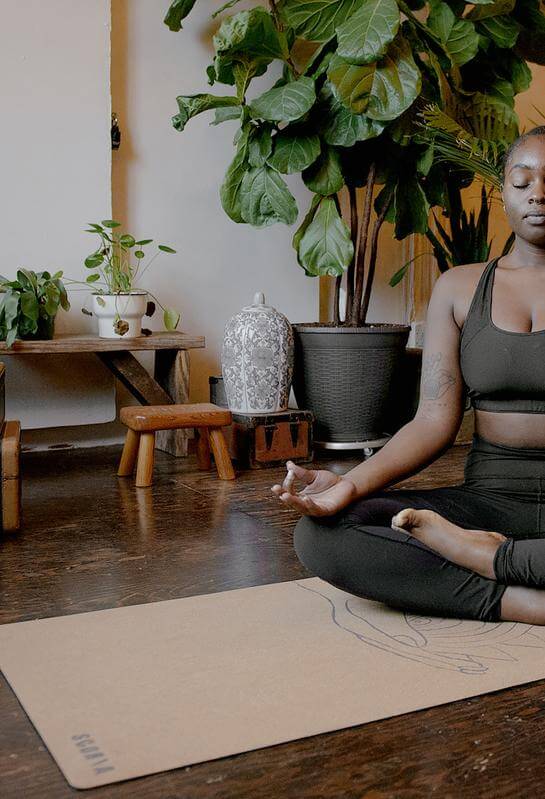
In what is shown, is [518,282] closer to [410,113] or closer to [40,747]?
[40,747]

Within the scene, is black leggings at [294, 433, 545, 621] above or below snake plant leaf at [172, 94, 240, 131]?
below

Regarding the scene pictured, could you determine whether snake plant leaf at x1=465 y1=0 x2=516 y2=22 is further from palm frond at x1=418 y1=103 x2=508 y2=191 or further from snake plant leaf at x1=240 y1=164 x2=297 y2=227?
snake plant leaf at x1=240 y1=164 x2=297 y2=227

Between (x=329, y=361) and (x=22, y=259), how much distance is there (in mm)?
1188

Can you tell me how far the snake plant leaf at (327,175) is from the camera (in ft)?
11.0

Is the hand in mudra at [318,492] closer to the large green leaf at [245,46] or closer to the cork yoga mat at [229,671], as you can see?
the cork yoga mat at [229,671]

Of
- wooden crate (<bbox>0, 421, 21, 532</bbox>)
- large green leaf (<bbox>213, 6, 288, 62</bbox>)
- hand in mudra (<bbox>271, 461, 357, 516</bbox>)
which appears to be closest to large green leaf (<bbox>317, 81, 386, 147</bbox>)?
large green leaf (<bbox>213, 6, 288, 62</bbox>)

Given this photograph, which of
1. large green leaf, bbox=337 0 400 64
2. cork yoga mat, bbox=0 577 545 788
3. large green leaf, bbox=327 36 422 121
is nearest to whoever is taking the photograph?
cork yoga mat, bbox=0 577 545 788

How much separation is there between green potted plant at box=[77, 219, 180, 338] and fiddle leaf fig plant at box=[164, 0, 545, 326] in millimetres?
448

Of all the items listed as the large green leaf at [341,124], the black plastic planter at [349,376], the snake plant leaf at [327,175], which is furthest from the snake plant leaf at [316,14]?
the black plastic planter at [349,376]

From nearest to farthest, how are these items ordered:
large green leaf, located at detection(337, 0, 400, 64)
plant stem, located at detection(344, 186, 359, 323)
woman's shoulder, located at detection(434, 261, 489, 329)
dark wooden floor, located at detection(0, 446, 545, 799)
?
dark wooden floor, located at detection(0, 446, 545, 799)
woman's shoulder, located at detection(434, 261, 489, 329)
large green leaf, located at detection(337, 0, 400, 64)
plant stem, located at detection(344, 186, 359, 323)

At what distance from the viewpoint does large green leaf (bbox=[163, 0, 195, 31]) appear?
11.2 ft

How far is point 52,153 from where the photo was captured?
11.1ft

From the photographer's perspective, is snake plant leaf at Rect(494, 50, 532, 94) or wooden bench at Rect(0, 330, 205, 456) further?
snake plant leaf at Rect(494, 50, 532, 94)

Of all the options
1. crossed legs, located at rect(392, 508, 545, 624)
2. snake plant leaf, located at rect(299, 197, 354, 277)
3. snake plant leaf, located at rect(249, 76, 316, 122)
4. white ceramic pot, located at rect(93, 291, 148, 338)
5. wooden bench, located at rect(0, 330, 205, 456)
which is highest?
snake plant leaf, located at rect(249, 76, 316, 122)
